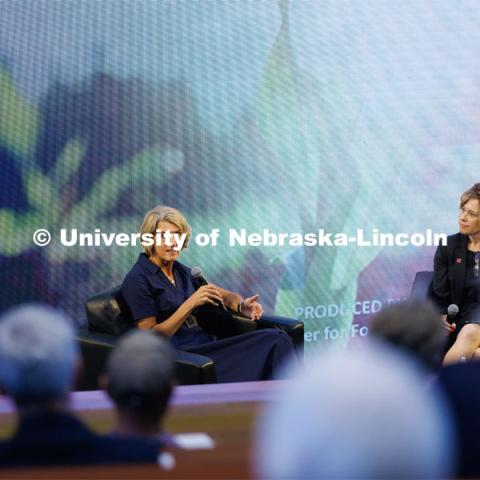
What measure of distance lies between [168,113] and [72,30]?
0.73 meters

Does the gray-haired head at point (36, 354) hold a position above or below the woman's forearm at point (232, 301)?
above

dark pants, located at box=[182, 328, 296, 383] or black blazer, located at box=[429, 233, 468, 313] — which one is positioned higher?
black blazer, located at box=[429, 233, 468, 313]

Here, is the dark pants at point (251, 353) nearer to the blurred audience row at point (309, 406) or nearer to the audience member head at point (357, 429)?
the blurred audience row at point (309, 406)

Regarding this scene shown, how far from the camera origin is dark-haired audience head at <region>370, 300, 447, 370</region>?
2.01 meters

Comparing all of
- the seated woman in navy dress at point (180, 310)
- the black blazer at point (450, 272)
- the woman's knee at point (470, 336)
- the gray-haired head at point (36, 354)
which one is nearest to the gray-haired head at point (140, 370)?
the gray-haired head at point (36, 354)

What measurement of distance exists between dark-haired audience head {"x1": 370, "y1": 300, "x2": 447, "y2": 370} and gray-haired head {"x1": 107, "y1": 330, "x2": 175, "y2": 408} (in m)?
0.50

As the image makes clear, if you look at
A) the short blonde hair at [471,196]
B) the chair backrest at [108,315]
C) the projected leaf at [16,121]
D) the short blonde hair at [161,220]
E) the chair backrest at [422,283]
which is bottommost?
the chair backrest at [108,315]

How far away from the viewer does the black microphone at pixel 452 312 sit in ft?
17.6

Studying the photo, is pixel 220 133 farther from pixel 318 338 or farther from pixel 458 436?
pixel 458 436

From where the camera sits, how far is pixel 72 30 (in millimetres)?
5941

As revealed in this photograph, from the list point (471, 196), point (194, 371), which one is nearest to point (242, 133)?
point (471, 196)

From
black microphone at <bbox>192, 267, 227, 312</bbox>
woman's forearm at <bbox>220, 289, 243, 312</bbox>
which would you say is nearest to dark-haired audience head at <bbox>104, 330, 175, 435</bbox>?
black microphone at <bbox>192, 267, 227, 312</bbox>

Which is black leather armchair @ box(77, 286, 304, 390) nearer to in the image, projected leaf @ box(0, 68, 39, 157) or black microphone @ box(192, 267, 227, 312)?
black microphone @ box(192, 267, 227, 312)

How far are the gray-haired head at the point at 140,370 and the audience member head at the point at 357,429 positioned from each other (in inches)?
34.3
